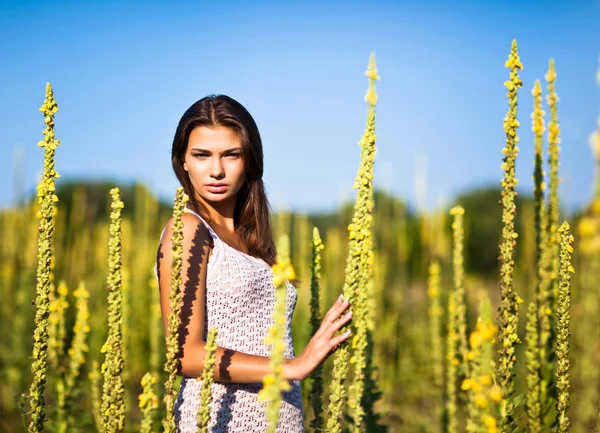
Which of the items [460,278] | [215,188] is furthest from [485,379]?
[460,278]

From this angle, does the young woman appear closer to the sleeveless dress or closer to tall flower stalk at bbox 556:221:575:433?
the sleeveless dress

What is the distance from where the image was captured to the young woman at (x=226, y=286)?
2318 millimetres

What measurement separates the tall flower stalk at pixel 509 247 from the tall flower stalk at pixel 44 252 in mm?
1692

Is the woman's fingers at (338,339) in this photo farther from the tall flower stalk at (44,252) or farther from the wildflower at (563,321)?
the tall flower stalk at (44,252)

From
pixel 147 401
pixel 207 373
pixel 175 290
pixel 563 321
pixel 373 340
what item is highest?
pixel 175 290

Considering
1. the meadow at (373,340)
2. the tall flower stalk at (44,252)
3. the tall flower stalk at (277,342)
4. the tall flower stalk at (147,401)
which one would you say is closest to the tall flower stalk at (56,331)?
the meadow at (373,340)

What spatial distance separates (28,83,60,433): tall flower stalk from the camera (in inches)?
90.6

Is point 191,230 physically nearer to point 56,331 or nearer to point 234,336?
point 234,336

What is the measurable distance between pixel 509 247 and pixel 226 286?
1.11m

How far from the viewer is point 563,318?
7.54 ft

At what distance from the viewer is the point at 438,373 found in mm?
4840

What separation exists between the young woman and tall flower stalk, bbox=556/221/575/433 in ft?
Result: 2.54

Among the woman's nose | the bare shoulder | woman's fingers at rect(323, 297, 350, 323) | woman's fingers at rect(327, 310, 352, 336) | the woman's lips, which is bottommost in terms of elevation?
woman's fingers at rect(327, 310, 352, 336)

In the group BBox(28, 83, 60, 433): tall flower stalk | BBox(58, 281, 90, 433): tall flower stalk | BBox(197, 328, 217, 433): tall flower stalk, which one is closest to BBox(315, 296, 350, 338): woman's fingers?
BBox(197, 328, 217, 433): tall flower stalk
